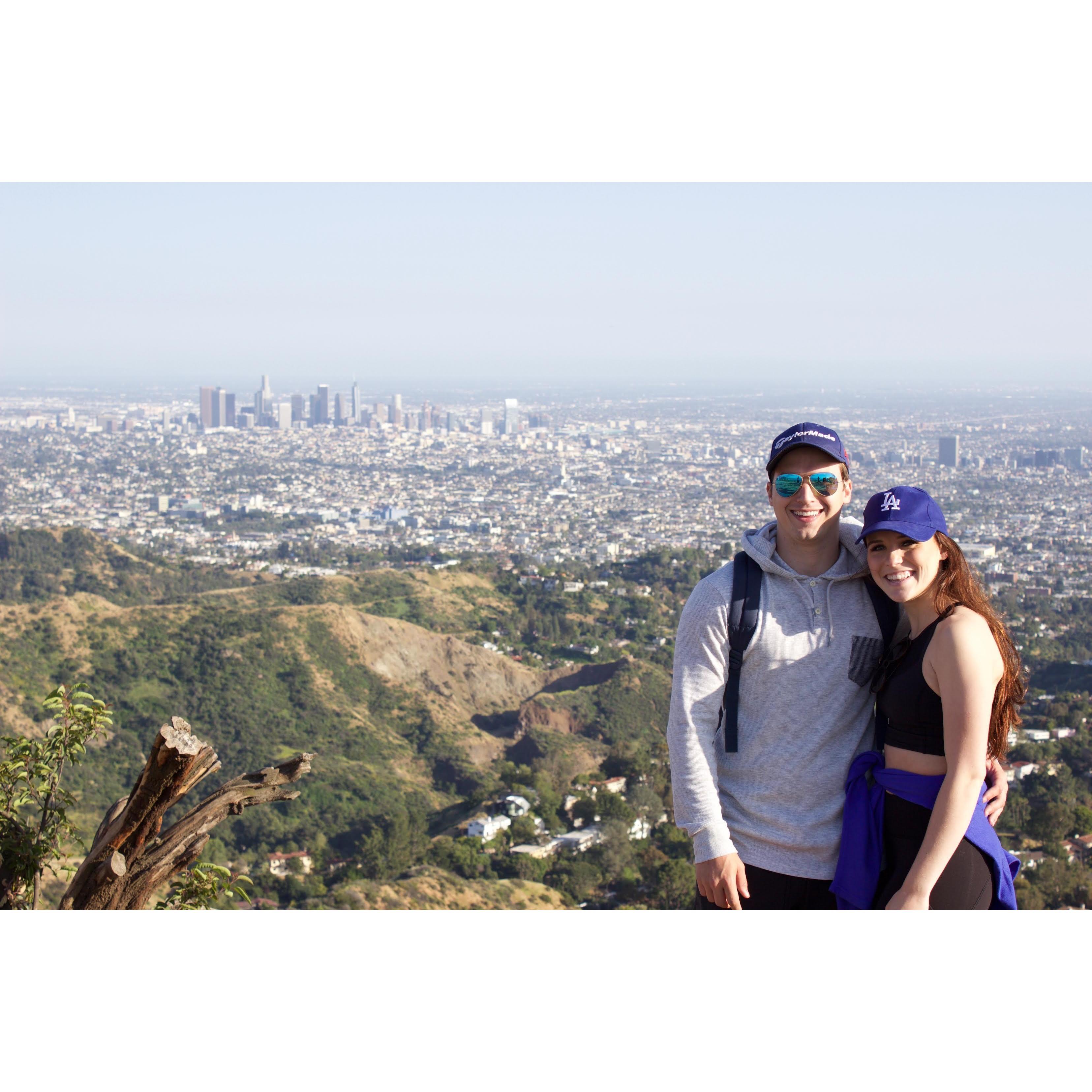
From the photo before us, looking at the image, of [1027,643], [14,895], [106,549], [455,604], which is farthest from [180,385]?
[14,895]

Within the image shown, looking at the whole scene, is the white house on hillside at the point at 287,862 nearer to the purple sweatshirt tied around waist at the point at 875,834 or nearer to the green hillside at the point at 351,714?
the green hillside at the point at 351,714

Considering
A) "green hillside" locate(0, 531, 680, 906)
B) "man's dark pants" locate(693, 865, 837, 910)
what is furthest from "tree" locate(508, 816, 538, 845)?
"man's dark pants" locate(693, 865, 837, 910)

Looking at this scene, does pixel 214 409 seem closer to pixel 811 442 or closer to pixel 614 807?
pixel 614 807

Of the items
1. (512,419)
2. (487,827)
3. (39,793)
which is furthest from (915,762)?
(512,419)

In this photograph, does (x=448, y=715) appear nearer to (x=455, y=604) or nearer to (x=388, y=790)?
(x=388, y=790)

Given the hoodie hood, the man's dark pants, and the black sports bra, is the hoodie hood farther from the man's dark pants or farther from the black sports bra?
the man's dark pants

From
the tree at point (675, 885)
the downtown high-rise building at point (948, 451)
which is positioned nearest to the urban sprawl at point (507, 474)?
the downtown high-rise building at point (948, 451)
